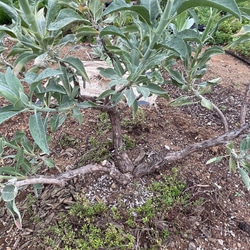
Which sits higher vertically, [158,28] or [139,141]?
[158,28]

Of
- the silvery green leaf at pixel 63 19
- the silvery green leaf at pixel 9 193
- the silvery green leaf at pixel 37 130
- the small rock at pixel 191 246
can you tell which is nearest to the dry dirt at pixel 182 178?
the small rock at pixel 191 246

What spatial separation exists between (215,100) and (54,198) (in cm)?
Answer: 141

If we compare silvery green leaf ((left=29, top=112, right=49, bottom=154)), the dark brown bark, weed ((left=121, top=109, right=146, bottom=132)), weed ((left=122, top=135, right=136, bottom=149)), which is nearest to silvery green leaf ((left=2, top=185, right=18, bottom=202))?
silvery green leaf ((left=29, top=112, right=49, bottom=154))

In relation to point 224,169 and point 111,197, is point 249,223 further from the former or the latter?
point 111,197

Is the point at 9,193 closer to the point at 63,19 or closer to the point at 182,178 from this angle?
the point at 63,19

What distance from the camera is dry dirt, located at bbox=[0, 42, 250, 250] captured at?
1.45m

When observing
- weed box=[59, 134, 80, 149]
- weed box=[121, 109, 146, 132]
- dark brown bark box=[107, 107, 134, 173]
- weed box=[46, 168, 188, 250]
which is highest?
dark brown bark box=[107, 107, 134, 173]

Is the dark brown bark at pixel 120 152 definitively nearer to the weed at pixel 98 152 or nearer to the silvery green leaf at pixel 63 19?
the weed at pixel 98 152

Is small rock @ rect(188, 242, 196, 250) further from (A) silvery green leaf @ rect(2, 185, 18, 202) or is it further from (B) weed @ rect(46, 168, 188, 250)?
(A) silvery green leaf @ rect(2, 185, 18, 202)

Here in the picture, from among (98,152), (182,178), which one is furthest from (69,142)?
(182,178)

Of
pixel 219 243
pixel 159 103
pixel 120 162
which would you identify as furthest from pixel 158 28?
pixel 159 103

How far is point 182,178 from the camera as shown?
5.42 feet

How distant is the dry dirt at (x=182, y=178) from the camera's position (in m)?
1.45

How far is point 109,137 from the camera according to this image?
1.91 metres
